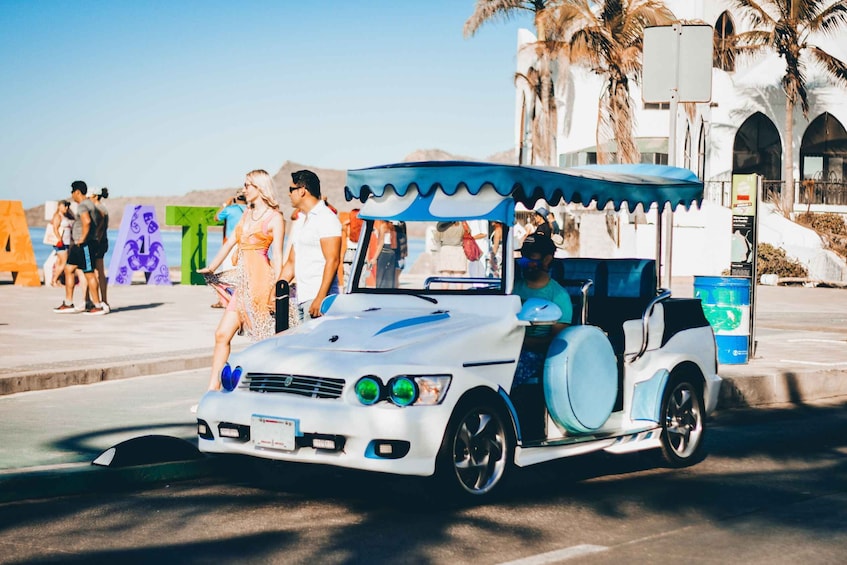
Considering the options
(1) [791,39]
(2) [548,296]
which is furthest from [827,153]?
(2) [548,296]

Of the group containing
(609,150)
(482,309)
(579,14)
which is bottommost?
(482,309)

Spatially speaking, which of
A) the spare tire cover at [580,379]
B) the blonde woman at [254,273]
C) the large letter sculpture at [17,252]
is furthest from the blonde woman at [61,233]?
the spare tire cover at [580,379]

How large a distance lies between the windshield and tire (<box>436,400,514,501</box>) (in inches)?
34.8

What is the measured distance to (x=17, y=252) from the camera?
86.2ft

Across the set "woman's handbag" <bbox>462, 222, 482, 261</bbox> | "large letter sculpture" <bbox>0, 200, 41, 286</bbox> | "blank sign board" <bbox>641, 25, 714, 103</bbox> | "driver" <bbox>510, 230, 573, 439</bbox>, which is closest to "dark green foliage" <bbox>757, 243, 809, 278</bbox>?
"large letter sculpture" <bbox>0, 200, 41, 286</bbox>

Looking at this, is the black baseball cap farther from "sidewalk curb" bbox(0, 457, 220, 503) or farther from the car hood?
"sidewalk curb" bbox(0, 457, 220, 503)

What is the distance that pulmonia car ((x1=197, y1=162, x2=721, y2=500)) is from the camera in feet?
21.2

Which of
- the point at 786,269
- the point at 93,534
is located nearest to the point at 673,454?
the point at 93,534

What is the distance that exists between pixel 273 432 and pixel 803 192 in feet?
134

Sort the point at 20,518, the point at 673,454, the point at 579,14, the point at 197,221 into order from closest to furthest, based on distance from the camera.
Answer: the point at 20,518 < the point at 673,454 < the point at 197,221 < the point at 579,14

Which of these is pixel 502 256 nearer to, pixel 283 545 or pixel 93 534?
pixel 283 545

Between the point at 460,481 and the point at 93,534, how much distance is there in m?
1.92

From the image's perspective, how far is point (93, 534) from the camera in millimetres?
6105

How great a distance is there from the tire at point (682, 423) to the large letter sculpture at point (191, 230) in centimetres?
2053
